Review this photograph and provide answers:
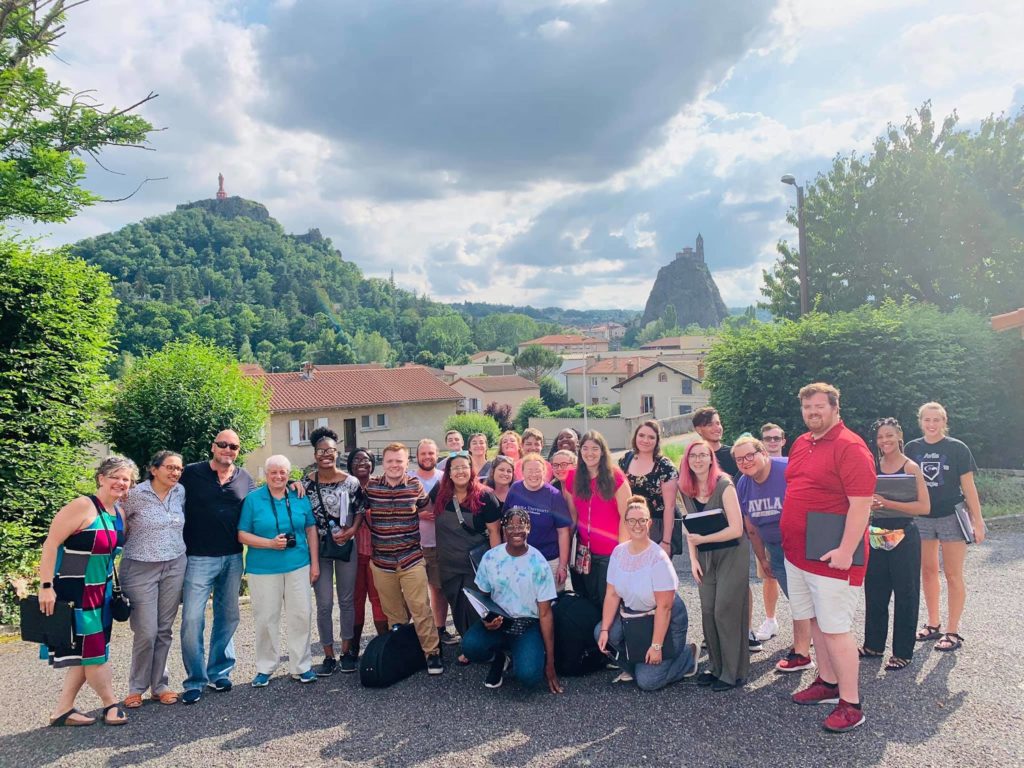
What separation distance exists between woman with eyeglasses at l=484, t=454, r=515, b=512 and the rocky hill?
182506 mm

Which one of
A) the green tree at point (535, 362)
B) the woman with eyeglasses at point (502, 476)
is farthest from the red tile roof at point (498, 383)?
the woman with eyeglasses at point (502, 476)

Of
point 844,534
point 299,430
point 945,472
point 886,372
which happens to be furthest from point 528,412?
point 844,534

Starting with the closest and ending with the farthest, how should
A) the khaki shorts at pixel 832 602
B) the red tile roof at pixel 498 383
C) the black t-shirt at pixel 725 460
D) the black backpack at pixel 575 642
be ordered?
1. the khaki shorts at pixel 832 602
2. the black backpack at pixel 575 642
3. the black t-shirt at pixel 725 460
4. the red tile roof at pixel 498 383

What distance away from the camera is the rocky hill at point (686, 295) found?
186 metres

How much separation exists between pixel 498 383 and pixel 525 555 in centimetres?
5717

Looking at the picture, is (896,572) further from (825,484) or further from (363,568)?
(363,568)

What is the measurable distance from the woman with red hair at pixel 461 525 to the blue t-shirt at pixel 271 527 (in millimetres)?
1108

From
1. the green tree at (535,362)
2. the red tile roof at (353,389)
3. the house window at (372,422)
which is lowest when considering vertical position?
the house window at (372,422)

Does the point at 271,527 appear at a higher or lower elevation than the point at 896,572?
higher

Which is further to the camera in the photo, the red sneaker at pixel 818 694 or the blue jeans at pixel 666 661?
the blue jeans at pixel 666 661

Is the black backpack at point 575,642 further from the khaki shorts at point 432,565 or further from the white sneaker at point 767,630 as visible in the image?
the white sneaker at point 767,630

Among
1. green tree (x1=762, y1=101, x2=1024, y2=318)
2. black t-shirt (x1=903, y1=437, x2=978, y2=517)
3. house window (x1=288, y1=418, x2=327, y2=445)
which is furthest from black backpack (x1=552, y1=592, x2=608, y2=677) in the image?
house window (x1=288, y1=418, x2=327, y2=445)

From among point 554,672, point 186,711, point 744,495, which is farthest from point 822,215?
point 186,711

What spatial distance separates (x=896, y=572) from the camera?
4.99 meters
